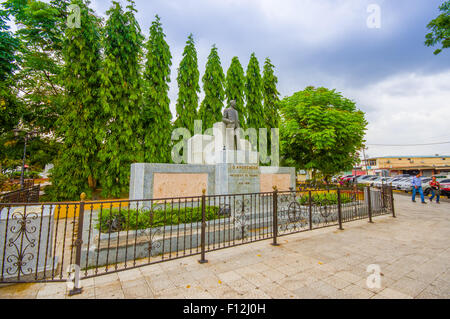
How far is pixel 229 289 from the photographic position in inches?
117

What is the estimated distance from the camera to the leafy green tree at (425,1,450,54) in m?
12.8

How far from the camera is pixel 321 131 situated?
13.5 m

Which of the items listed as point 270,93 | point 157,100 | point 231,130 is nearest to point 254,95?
point 270,93

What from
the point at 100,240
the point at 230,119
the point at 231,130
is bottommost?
the point at 100,240

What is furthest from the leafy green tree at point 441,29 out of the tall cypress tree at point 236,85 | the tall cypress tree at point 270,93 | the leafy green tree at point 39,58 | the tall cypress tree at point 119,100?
the leafy green tree at point 39,58

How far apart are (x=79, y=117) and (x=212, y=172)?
8.84 meters

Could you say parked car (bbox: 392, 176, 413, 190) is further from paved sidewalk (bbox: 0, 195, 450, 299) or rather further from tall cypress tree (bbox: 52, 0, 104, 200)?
tall cypress tree (bbox: 52, 0, 104, 200)

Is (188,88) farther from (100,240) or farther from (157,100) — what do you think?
(100,240)

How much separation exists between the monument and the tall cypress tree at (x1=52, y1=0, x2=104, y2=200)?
6067 mm

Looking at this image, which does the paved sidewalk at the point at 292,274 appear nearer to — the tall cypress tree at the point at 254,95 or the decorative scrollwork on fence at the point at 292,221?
the decorative scrollwork on fence at the point at 292,221

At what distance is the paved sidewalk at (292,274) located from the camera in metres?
2.89
